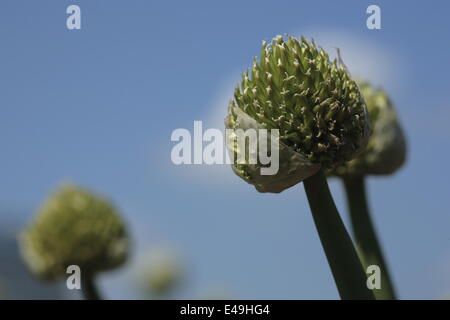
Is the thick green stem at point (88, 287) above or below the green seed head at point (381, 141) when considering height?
below

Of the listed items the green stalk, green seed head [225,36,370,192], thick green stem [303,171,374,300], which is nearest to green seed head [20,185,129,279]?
the green stalk

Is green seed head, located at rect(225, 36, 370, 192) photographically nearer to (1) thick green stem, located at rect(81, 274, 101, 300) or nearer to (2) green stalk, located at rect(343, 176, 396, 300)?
(2) green stalk, located at rect(343, 176, 396, 300)

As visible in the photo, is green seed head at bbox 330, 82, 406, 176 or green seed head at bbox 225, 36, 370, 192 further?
green seed head at bbox 330, 82, 406, 176

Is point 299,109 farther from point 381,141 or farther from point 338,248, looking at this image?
point 381,141

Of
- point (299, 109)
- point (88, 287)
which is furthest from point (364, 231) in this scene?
point (88, 287)

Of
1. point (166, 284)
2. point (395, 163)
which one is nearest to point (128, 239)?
point (395, 163)

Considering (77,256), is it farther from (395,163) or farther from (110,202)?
(395,163)

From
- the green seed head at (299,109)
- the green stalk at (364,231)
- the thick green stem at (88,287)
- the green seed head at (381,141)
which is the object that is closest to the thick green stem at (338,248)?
the green seed head at (299,109)

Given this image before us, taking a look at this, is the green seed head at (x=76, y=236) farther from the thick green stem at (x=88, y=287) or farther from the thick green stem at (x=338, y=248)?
the thick green stem at (x=338, y=248)
